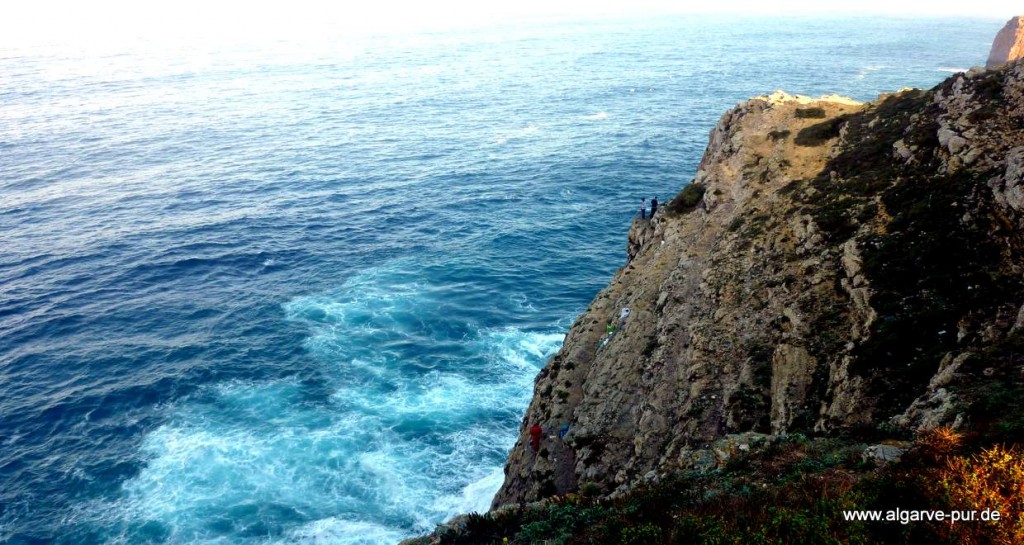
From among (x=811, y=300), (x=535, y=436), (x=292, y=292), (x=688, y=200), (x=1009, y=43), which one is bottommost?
(x=292, y=292)

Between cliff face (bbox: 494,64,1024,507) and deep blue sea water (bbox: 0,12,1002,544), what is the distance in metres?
11.8

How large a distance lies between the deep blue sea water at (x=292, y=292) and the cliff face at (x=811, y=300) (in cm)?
1175

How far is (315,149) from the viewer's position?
319 feet

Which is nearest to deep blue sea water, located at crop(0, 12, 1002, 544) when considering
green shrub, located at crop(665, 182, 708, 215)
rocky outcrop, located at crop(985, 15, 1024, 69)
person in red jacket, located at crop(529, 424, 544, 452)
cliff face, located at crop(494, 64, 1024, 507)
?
person in red jacket, located at crop(529, 424, 544, 452)

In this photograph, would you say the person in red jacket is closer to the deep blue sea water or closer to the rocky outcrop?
the deep blue sea water

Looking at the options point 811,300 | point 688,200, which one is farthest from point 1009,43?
point 811,300

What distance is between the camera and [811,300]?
23969mm

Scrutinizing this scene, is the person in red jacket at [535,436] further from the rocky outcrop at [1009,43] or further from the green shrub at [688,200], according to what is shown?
the rocky outcrop at [1009,43]

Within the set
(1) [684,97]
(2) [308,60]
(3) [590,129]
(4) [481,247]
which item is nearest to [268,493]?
(4) [481,247]

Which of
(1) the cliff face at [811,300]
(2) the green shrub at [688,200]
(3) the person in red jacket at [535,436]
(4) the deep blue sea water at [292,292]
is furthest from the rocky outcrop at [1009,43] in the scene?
(3) the person in red jacket at [535,436]

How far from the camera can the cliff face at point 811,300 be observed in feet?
61.5

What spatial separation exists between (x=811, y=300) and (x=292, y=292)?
1842 inches

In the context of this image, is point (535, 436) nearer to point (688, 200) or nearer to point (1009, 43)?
point (688, 200)

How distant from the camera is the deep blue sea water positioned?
121 feet
